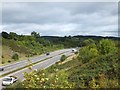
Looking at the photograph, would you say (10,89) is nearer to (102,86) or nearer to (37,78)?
(37,78)

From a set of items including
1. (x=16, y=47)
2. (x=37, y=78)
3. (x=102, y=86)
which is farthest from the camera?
(x=16, y=47)

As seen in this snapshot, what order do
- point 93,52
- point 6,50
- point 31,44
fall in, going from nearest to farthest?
point 93,52 < point 6,50 < point 31,44

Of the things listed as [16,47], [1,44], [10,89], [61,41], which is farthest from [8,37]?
[10,89]

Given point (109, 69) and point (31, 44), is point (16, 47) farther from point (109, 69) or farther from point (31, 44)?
point (109, 69)

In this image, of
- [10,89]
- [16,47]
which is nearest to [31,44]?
[16,47]

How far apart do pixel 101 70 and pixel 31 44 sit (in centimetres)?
10095

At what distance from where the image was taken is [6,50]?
83.9 metres

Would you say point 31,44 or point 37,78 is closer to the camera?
point 37,78

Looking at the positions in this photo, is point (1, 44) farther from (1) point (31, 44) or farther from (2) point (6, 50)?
(1) point (31, 44)

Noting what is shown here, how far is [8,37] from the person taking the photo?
349ft

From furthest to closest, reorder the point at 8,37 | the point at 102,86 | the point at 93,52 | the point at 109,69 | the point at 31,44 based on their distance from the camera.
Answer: the point at 31,44 → the point at 8,37 → the point at 93,52 → the point at 109,69 → the point at 102,86

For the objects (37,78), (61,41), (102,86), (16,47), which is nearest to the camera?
(37,78)

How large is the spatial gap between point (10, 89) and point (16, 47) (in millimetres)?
86186

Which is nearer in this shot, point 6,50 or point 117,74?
point 117,74
